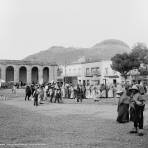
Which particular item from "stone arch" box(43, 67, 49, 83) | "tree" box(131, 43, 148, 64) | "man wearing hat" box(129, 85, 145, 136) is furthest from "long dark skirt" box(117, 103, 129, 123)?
"stone arch" box(43, 67, 49, 83)

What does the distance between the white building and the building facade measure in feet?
21.3

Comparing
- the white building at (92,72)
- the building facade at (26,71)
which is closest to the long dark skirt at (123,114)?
the white building at (92,72)

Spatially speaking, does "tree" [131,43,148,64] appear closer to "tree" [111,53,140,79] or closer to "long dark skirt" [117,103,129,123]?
"tree" [111,53,140,79]

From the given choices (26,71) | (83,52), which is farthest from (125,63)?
(83,52)

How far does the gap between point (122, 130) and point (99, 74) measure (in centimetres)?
5411

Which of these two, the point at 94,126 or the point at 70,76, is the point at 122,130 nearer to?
the point at 94,126

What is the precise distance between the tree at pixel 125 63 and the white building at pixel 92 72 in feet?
11.4

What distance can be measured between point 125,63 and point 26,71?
22.6 meters

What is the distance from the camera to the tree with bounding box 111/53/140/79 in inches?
2096

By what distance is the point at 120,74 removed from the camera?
59.6 metres

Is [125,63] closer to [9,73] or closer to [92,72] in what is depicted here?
[92,72]

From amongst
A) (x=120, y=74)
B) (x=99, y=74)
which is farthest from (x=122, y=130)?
(x=99, y=74)

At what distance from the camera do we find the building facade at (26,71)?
62.4 metres

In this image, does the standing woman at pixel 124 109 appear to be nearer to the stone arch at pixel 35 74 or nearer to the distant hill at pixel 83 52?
the stone arch at pixel 35 74
